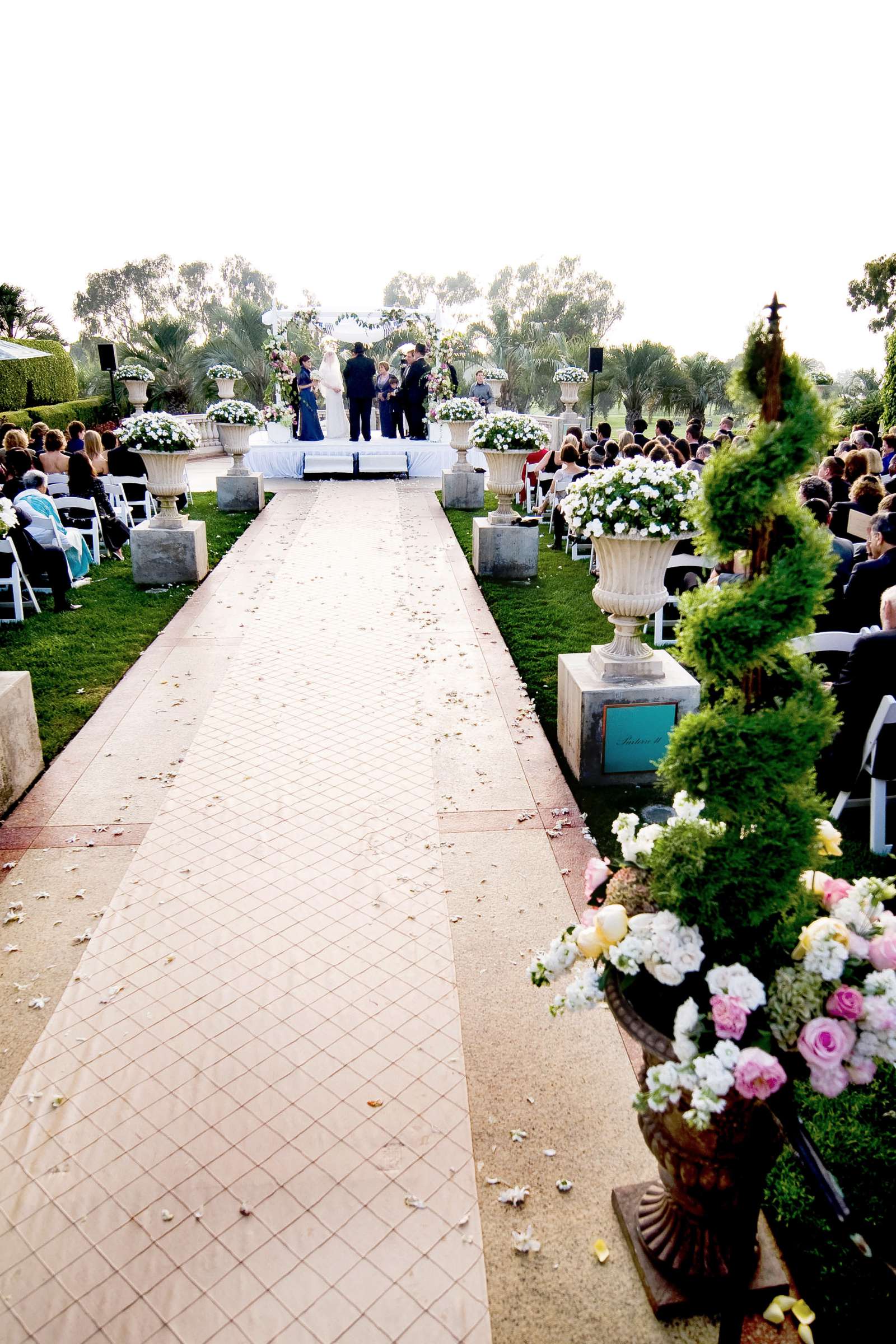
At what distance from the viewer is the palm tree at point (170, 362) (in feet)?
74.5

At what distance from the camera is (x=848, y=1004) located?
191cm

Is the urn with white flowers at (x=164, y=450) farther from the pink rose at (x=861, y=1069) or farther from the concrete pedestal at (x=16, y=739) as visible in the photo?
the pink rose at (x=861, y=1069)

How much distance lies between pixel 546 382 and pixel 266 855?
2382 centimetres

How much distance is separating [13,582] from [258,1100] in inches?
257

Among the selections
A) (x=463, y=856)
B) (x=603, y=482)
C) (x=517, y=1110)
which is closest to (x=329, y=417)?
(x=603, y=482)

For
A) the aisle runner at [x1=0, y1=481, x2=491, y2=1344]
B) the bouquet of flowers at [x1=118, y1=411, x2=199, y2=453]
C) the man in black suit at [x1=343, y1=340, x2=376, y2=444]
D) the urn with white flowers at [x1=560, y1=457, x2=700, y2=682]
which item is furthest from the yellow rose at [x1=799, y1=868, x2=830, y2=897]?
the man in black suit at [x1=343, y1=340, x2=376, y2=444]

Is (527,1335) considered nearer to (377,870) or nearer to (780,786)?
(780,786)

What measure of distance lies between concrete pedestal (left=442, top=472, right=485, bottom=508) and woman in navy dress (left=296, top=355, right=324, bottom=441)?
5002mm

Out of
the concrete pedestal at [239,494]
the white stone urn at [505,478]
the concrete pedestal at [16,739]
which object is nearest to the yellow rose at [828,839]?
the concrete pedestal at [16,739]

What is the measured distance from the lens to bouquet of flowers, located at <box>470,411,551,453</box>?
9734 mm

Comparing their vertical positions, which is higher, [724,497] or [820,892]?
[724,497]

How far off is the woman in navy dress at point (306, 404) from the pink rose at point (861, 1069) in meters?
17.6

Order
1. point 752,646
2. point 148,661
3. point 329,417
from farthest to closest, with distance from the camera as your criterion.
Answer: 1. point 329,417
2. point 148,661
3. point 752,646

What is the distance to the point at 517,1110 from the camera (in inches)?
116
